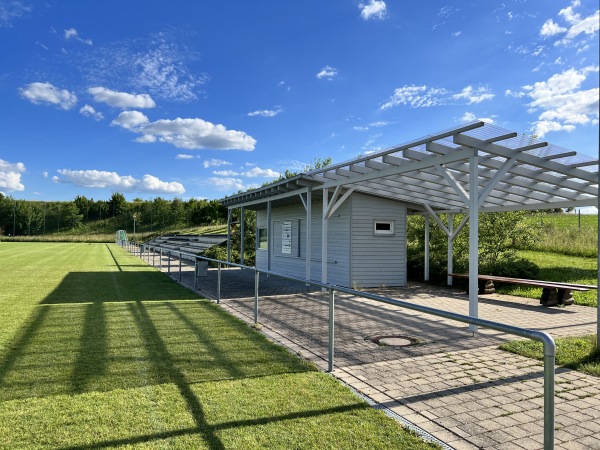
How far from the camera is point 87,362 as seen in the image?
15.9 feet

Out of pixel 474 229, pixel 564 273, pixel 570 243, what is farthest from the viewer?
pixel 570 243

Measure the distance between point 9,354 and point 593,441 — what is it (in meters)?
5.96

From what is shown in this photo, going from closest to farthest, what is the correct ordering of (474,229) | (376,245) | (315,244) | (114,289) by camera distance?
(474,229) → (114,289) → (376,245) → (315,244)

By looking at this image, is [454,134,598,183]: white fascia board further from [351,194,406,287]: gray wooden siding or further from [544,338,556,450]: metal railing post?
[351,194,406,287]: gray wooden siding

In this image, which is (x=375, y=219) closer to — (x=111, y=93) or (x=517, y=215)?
(x=517, y=215)

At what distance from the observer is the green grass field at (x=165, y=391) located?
10.1 feet

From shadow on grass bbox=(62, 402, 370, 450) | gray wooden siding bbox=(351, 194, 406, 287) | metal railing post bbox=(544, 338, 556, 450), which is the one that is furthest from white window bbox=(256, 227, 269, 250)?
metal railing post bbox=(544, 338, 556, 450)

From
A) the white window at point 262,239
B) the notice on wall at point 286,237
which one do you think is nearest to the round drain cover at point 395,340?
the notice on wall at point 286,237

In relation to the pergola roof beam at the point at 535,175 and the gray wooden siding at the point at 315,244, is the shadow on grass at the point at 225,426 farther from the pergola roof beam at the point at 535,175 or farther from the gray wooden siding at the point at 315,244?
the gray wooden siding at the point at 315,244

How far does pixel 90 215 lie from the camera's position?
8694cm


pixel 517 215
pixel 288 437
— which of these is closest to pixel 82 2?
pixel 288 437

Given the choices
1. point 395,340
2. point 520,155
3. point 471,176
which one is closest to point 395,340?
point 395,340

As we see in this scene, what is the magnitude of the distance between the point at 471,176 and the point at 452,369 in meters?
3.19

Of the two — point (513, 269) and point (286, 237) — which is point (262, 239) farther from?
point (513, 269)
